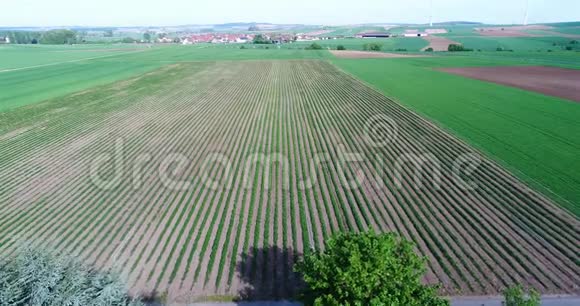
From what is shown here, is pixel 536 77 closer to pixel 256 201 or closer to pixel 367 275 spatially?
pixel 256 201

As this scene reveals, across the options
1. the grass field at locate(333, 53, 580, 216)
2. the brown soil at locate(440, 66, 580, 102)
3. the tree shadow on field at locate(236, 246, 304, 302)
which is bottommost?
the tree shadow on field at locate(236, 246, 304, 302)

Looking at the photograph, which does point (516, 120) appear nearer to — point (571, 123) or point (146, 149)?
point (571, 123)

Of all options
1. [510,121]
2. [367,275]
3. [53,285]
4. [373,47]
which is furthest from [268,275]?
[373,47]

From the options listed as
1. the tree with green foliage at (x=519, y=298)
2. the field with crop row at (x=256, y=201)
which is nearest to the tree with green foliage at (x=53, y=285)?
the field with crop row at (x=256, y=201)

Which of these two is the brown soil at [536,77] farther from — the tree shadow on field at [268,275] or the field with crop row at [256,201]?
the tree shadow on field at [268,275]

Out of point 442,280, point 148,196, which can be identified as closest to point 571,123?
point 442,280

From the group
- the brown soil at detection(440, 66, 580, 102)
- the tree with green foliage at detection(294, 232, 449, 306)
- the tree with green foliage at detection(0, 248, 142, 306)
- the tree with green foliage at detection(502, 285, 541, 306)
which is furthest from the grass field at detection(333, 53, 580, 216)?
the tree with green foliage at detection(0, 248, 142, 306)

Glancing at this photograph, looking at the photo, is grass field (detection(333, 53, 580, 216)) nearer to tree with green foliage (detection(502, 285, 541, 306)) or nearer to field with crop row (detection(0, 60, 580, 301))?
field with crop row (detection(0, 60, 580, 301))
